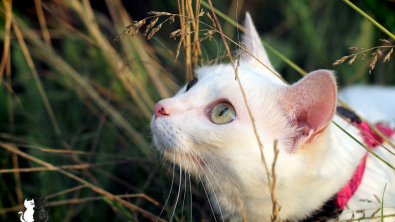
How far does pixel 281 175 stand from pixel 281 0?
6.79 feet

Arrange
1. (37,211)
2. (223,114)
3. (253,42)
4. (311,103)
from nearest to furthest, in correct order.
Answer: (311,103), (223,114), (37,211), (253,42)

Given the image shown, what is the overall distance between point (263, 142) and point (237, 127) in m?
0.10

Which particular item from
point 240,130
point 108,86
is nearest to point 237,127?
point 240,130

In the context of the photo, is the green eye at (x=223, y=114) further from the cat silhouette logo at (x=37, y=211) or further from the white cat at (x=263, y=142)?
the cat silhouette logo at (x=37, y=211)

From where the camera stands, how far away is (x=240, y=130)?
1043 mm

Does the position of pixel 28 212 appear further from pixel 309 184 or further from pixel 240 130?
pixel 309 184

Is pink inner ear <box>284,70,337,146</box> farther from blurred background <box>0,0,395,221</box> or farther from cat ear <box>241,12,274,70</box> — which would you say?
blurred background <box>0,0,395,221</box>

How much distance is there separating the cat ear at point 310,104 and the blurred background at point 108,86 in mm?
645

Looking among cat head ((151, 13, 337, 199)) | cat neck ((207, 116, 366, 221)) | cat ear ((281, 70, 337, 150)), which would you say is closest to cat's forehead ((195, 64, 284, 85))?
cat head ((151, 13, 337, 199))

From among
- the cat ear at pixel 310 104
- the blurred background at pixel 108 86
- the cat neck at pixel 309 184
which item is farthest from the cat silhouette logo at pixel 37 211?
the cat ear at pixel 310 104

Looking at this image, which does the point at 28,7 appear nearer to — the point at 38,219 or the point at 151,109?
the point at 151,109

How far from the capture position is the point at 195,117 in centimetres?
108

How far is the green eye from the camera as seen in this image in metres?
1.07

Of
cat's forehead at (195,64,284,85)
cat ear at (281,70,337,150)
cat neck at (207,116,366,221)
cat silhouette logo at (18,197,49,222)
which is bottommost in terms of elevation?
cat neck at (207,116,366,221)
